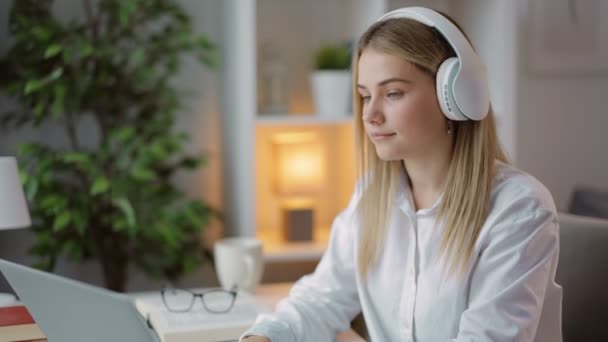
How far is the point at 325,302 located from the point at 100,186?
0.85 m

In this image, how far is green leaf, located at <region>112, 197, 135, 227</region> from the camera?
205 centimetres

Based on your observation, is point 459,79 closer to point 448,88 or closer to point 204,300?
point 448,88

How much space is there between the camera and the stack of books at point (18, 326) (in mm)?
1311

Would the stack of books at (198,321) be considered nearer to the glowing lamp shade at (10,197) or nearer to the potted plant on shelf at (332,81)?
the glowing lamp shade at (10,197)

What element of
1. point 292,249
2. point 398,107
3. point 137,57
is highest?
point 137,57

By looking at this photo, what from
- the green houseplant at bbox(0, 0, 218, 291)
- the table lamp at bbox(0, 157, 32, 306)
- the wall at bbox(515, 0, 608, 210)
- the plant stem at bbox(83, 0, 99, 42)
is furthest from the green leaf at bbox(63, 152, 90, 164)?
the wall at bbox(515, 0, 608, 210)

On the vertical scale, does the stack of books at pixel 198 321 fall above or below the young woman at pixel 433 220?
below

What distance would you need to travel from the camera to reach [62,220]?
2.03 m

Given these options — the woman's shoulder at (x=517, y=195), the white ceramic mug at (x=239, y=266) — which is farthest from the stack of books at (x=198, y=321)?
the woman's shoulder at (x=517, y=195)

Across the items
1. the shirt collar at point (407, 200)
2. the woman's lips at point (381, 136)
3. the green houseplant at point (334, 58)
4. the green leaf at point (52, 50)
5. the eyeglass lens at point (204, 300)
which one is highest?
the green leaf at point (52, 50)

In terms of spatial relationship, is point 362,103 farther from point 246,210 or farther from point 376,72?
point 246,210

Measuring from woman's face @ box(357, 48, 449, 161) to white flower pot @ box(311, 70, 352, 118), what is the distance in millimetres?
945

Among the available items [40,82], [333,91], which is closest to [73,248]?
[40,82]

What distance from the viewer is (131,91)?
2.28m
